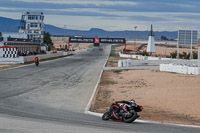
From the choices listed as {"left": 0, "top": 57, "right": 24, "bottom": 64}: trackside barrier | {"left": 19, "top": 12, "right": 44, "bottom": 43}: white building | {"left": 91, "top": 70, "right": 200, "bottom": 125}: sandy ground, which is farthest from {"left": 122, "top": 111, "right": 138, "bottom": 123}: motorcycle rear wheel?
{"left": 19, "top": 12, "right": 44, "bottom": 43}: white building

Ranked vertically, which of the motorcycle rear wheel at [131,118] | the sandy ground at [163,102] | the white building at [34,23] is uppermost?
the white building at [34,23]

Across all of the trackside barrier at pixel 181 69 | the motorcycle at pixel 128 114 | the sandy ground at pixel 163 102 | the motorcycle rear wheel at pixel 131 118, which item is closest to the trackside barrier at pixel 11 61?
the trackside barrier at pixel 181 69

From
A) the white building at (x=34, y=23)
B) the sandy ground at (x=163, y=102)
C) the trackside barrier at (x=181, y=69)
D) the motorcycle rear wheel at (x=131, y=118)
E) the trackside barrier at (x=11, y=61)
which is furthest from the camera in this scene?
the white building at (x=34, y=23)

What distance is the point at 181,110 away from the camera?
1442 centimetres

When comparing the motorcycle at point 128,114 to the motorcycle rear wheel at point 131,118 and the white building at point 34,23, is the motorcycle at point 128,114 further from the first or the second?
the white building at point 34,23

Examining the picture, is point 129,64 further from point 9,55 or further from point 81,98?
point 81,98

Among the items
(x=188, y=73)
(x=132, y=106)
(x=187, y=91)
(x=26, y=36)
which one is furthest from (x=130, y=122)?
(x=26, y=36)

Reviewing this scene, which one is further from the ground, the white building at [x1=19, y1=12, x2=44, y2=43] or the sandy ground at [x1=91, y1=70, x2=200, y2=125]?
the white building at [x1=19, y1=12, x2=44, y2=43]

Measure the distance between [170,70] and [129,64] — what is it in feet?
39.8

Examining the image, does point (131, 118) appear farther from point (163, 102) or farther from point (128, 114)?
point (163, 102)

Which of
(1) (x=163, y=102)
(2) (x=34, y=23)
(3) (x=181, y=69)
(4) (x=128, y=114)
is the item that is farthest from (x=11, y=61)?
(2) (x=34, y=23)

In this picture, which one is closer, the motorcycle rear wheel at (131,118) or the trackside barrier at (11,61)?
the motorcycle rear wheel at (131,118)

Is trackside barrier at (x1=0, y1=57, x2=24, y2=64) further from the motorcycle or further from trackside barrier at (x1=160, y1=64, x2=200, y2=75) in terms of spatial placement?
the motorcycle

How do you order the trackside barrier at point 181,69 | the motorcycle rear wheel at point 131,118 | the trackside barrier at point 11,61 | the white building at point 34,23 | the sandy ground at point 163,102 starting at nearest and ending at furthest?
the motorcycle rear wheel at point 131,118 < the sandy ground at point 163,102 < the trackside barrier at point 181,69 < the trackside barrier at point 11,61 < the white building at point 34,23
